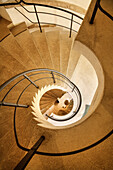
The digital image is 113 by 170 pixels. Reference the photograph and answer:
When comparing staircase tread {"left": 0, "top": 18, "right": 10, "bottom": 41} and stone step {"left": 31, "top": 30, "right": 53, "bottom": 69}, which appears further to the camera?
stone step {"left": 31, "top": 30, "right": 53, "bottom": 69}

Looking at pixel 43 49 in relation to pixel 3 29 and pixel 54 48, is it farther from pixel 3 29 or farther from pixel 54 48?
pixel 3 29

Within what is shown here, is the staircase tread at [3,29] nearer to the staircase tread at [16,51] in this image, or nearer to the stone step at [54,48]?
the staircase tread at [16,51]

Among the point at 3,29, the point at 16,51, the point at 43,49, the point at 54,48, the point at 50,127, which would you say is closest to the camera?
the point at 50,127

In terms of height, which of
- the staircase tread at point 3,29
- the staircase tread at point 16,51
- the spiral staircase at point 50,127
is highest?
the staircase tread at point 3,29

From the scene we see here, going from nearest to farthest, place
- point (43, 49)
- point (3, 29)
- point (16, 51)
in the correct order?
point (16, 51)
point (3, 29)
point (43, 49)

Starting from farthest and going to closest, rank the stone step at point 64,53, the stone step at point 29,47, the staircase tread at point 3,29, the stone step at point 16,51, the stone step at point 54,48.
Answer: the stone step at point 64,53, the stone step at point 54,48, the stone step at point 29,47, the staircase tread at point 3,29, the stone step at point 16,51

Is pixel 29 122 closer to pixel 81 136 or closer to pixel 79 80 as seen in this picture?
pixel 81 136

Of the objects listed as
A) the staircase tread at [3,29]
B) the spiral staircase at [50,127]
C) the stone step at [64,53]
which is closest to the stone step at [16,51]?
the spiral staircase at [50,127]

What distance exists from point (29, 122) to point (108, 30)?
2.51 m

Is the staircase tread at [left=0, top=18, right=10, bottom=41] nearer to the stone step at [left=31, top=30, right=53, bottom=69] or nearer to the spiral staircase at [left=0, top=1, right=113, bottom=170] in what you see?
the spiral staircase at [left=0, top=1, right=113, bottom=170]

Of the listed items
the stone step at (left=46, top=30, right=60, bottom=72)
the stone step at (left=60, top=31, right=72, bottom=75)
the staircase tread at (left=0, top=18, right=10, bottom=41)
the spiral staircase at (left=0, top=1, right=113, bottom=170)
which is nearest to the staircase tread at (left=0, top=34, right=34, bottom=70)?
the spiral staircase at (left=0, top=1, right=113, bottom=170)

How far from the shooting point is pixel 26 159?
1.09m

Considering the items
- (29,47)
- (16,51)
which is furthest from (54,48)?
(16,51)

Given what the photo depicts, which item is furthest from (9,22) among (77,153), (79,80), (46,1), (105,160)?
(105,160)
